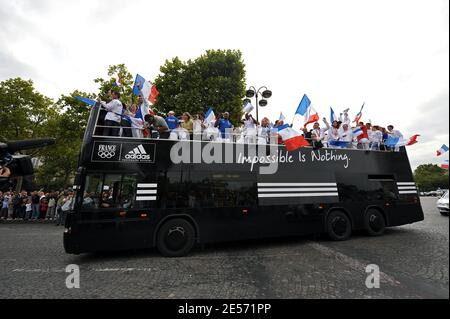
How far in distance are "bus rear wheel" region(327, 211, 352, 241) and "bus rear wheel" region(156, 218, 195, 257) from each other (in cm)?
459

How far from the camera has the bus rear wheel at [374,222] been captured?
9328mm

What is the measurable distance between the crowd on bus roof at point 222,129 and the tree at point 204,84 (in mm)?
10161

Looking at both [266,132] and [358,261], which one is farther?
[266,132]

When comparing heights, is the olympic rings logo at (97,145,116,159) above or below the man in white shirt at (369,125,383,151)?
below

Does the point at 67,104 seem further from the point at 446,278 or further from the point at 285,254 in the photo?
the point at 446,278

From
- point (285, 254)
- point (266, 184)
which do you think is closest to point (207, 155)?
point (266, 184)

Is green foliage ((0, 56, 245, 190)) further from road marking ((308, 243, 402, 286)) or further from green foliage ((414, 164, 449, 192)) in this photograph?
green foliage ((414, 164, 449, 192))

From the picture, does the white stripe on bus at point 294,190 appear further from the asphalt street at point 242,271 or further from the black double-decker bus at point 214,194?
the asphalt street at point 242,271

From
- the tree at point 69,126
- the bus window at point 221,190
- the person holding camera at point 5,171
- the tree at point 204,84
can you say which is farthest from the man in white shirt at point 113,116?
the tree at point 69,126

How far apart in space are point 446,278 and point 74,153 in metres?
25.1

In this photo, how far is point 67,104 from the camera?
802 inches

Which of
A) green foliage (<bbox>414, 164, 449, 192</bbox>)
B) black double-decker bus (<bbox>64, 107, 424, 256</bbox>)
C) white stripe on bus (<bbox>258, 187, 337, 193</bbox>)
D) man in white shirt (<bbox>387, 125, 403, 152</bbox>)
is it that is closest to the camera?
black double-decker bus (<bbox>64, 107, 424, 256</bbox>)

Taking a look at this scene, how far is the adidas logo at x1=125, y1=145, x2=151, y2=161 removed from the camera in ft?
23.6

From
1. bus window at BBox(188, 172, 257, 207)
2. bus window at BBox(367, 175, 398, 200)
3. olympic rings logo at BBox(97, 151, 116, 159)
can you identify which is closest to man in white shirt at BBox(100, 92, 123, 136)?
olympic rings logo at BBox(97, 151, 116, 159)
